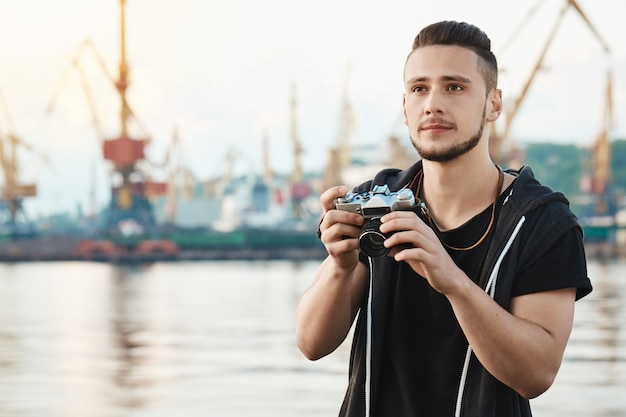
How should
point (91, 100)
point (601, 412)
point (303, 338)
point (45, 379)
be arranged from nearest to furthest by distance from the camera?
point (303, 338)
point (601, 412)
point (45, 379)
point (91, 100)

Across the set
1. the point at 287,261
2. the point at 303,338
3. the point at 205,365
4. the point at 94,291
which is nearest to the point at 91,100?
the point at 287,261

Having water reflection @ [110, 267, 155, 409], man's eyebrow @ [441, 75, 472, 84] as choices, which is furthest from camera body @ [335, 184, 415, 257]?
water reflection @ [110, 267, 155, 409]

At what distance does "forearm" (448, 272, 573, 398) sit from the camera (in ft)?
7.90

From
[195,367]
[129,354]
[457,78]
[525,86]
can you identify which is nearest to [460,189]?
[457,78]

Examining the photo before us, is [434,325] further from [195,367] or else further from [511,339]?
[195,367]

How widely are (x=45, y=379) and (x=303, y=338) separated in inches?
374

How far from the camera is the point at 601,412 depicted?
8.90 metres

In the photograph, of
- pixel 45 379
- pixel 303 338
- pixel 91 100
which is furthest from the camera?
pixel 91 100

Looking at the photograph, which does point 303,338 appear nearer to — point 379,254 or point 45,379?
point 379,254

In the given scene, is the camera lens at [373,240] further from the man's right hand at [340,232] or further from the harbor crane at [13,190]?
the harbor crane at [13,190]

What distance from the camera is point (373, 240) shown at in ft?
8.08

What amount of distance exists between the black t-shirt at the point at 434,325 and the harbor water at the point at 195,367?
6429 millimetres

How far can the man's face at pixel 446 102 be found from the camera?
2574 millimetres

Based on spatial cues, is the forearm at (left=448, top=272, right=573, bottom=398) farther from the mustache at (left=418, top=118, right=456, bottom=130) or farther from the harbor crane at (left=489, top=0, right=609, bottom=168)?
the harbor crane at (left=489, top=0, right=609, bottom=168)
